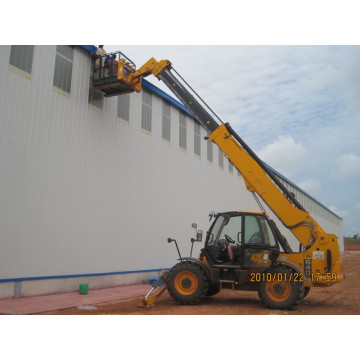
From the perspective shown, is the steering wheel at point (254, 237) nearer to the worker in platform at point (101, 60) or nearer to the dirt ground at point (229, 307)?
the dirt ground at point (229, 307)

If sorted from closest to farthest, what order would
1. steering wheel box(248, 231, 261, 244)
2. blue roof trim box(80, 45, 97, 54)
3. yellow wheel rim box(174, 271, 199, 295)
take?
steering wheel box(248, 231, 261, 244), yellow wheel rim box(174, 271, 199, 295), blue roof trim box(80, 45, 97, 54)

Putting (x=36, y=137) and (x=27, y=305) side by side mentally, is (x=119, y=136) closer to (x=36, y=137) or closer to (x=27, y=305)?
(x=36, y=137)

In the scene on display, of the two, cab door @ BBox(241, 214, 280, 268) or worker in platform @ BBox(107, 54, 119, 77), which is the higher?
worker in platform @ BBox(107, 54, 119, 77)

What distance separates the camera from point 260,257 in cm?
943

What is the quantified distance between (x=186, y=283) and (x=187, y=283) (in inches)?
1.1

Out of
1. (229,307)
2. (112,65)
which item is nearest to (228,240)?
(229,307)

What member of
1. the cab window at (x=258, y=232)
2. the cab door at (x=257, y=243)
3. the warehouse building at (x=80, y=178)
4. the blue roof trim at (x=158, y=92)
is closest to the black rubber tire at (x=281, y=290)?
the cab door at (x=257, y=243)

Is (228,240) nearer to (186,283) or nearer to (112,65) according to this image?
(186,283)

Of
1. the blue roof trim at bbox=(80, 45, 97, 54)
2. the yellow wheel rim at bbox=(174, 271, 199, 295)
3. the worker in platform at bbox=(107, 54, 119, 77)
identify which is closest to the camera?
the yellow wheel rim at bbox=(174, 271, 199, 295)

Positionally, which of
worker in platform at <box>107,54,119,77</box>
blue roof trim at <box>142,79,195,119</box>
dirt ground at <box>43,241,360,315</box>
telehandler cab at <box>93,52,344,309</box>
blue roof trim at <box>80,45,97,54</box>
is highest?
blue roof trim at <box>142,79,195,119</box>

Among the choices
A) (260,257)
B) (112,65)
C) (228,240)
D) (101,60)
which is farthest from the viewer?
(101,60)

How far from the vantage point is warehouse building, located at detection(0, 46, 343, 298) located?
420 inches

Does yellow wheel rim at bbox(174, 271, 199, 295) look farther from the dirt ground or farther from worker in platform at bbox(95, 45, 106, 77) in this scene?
worker in platform at bbox(95, 45, 106, 77)

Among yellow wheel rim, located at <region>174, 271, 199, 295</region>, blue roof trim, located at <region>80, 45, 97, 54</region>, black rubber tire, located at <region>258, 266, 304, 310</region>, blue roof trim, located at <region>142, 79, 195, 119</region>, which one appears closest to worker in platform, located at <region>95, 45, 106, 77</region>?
blue roof trim, located at <region>80, 45, 97, 54</region>
